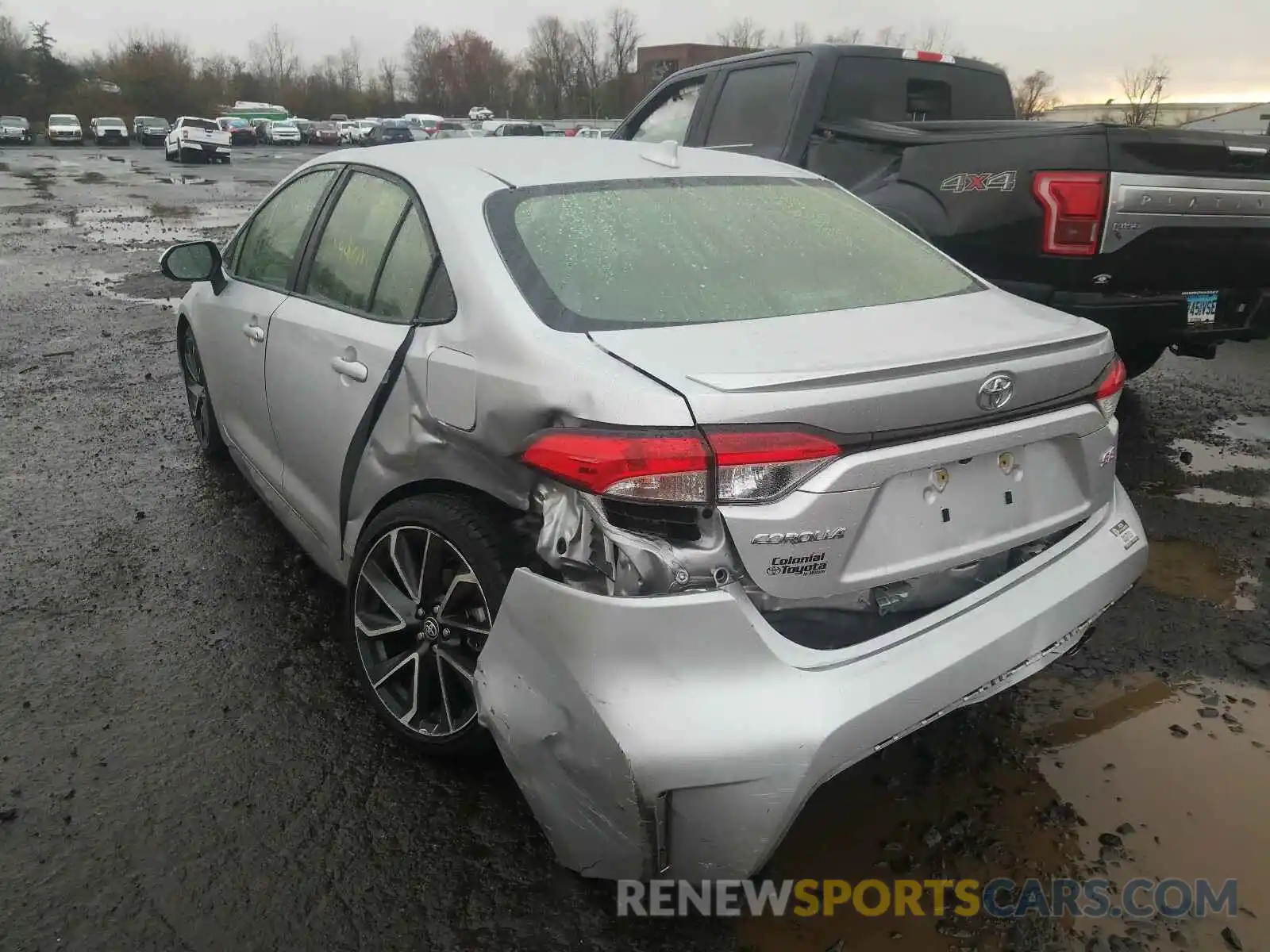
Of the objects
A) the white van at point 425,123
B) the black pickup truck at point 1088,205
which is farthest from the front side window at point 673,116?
the white van at point 425,123

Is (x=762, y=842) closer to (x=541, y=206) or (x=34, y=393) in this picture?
(x=541, y=206)

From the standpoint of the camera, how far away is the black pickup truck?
13.8 ft

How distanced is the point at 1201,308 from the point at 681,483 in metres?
3.89

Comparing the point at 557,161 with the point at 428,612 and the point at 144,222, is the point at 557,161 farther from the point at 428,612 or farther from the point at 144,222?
the point at 144,222

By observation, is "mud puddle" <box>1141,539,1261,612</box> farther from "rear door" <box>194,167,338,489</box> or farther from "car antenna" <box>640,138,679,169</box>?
"rear door" <box>194,167,338,489</box>

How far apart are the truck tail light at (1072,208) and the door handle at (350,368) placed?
3.15 metres

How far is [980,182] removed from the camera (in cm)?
457

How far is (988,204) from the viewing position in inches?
179

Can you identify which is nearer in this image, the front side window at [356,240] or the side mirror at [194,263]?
the front side window at [356,240]

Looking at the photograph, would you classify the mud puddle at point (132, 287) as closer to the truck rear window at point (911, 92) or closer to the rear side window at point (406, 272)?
the truck rear window at point (911, 92)

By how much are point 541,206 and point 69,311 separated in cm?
821

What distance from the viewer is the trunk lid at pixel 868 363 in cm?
191

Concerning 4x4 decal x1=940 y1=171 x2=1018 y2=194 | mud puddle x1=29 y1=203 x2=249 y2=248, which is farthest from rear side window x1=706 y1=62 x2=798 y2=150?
mud puddle x1=29 y1=203 x2=249 y2=248

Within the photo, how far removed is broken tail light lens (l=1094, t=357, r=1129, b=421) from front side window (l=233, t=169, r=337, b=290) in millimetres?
2654
